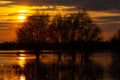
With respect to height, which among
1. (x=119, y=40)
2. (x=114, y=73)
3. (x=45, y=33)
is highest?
(x=114, y=73)

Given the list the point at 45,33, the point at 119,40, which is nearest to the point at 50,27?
the point at 45,33

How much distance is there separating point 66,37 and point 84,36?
3499 millimetres

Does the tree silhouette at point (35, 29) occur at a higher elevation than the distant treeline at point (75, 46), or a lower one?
higher

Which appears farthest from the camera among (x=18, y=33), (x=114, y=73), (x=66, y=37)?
(x=18, y=33)

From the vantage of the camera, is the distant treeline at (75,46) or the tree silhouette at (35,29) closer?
the tree silhouette at (35,29)

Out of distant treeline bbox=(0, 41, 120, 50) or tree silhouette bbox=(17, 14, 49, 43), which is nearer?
tree silhouette bbox=(17, 14, 49, 43)

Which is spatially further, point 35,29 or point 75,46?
point 75,46

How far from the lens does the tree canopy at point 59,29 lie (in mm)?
87938

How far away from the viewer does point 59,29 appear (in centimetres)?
8794

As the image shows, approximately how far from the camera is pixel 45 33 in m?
87.9

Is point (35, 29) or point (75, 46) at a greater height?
point (35, 29)

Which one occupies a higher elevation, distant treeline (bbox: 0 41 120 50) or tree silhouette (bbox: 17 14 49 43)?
tree silhouette (bbox: 17 14 49 43)

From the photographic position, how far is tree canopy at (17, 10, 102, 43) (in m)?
87.9

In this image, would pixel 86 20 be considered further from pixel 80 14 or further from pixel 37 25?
pixel 37 25
